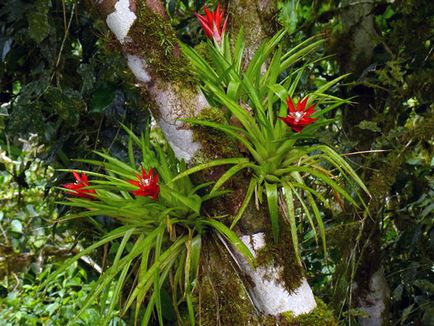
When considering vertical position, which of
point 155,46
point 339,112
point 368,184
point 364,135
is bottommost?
point 155,46

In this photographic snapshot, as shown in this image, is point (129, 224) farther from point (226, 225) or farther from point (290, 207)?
point (290, 207)

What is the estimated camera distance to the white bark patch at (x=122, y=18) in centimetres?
136

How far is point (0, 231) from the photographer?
3.30 metres

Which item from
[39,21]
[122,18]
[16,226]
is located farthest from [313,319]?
[16,226]

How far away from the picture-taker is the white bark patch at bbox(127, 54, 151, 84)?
1.36 metres

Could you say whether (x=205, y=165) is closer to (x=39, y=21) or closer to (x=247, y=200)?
(x=247, y=200)

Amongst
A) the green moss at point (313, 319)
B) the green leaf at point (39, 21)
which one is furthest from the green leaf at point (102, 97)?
the green moss at point (313, 319)

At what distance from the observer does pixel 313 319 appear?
1364 millimetres

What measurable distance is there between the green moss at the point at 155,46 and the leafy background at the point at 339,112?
1.19ft

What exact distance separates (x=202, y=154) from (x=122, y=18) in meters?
0.33

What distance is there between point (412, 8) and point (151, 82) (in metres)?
1.23

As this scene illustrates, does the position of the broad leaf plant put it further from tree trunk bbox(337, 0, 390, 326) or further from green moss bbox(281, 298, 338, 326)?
tree trunk bbox(337, 0, 390, 326)

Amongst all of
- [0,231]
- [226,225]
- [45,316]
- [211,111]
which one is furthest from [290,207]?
[0,231]

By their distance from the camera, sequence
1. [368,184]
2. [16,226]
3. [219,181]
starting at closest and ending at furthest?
[219,181] < [368,184] < [16,226]
